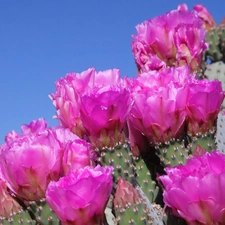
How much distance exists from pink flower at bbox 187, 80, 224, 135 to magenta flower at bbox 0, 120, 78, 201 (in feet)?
1.00

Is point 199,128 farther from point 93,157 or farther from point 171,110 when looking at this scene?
point 93,157

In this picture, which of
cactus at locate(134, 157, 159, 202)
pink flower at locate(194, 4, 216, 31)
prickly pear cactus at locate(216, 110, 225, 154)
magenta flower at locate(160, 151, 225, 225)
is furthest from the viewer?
pink flower at locate(194, 4, 216, 31)

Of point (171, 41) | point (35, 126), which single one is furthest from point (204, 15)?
point (35, 126)

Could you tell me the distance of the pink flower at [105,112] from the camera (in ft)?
3.46

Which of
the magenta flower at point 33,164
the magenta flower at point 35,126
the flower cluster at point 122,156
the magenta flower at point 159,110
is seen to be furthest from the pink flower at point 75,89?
the magenta flower at point 35,126

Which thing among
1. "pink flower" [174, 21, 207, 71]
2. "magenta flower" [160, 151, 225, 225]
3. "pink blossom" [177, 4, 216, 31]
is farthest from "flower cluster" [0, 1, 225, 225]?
"pink blossom" [177, 4, 216, 31]

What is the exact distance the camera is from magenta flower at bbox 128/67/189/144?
112cm

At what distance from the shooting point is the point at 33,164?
101 cm

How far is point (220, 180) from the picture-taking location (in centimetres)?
88

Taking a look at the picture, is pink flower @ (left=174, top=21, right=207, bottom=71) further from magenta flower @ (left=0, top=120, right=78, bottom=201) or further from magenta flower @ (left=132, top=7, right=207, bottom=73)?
magenta flower @ (left=0, top=120, right=78, bottom=201)

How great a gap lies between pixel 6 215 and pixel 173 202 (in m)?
0.35

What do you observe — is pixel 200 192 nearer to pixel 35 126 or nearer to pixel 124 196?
pixel 124 196

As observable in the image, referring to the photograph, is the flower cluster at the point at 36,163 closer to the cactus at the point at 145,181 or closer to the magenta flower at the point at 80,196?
the magenta flower at the point at 80,196

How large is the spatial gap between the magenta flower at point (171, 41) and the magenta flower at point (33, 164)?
539 millimetres
